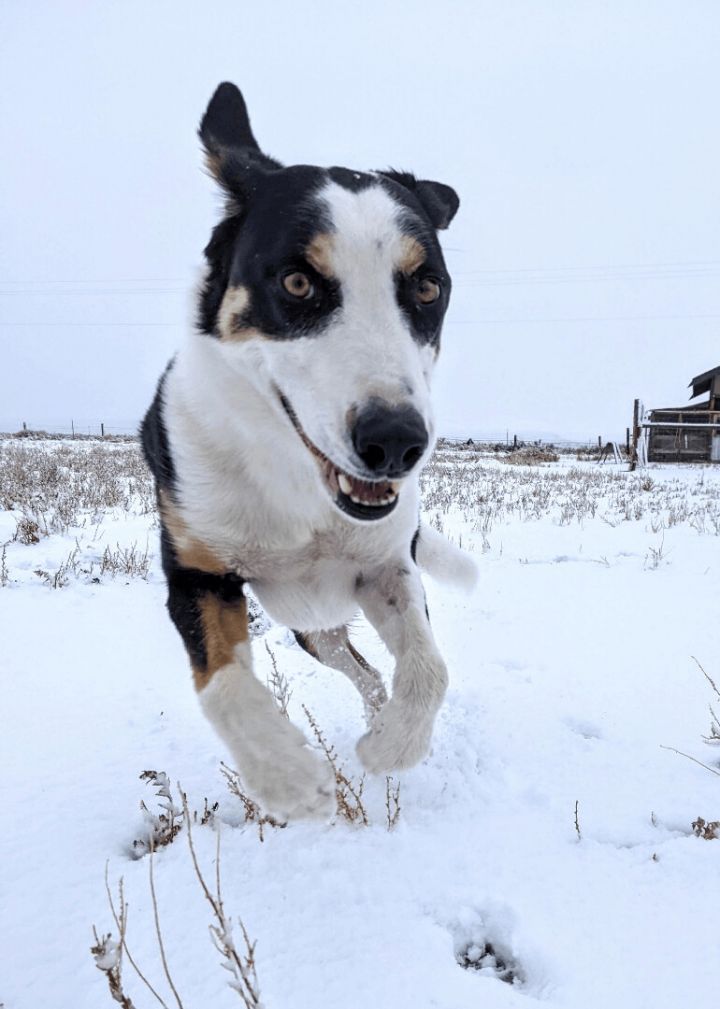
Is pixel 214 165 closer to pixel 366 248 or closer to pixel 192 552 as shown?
pixel 366 248

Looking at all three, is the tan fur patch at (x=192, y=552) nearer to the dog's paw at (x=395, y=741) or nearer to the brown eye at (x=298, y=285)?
the dog's paw at (x=395, y=741)

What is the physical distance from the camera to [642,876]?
196cm

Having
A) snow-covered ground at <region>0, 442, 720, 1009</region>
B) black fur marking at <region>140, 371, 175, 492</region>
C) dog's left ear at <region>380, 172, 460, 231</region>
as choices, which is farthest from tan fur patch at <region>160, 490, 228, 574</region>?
dog's left ear at <region>380, 172, 460, 231</region>

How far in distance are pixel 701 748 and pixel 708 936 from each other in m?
1.09

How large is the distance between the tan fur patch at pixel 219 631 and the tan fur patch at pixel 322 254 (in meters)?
1.16

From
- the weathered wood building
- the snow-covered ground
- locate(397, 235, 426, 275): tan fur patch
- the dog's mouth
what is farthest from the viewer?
the weathered wood building

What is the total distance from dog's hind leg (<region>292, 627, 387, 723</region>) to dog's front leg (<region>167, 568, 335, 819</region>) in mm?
852

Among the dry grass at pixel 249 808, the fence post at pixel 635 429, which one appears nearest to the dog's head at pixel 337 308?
the dry grass at pixel 249 808

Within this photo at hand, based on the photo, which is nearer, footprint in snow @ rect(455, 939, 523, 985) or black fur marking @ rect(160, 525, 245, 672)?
footprint in snow @ rect(455, 939, 523, 985)

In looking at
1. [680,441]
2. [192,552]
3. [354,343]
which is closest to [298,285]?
[354,343]

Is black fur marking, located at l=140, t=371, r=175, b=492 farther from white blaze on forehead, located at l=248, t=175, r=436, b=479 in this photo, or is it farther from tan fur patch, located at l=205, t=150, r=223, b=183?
tan fur patch, located at l=205, t=150, r=223, b=183

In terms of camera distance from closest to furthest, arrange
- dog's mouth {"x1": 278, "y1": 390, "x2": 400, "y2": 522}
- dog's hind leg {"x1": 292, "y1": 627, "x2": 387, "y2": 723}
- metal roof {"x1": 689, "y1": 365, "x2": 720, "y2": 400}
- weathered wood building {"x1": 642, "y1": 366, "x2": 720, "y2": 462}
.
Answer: dog's mouth {"x1": 278, "y1": 390, "x2": 400, "y2": 522} → dog's hind leg {"x1": 292, "y1": 627, "x2": 387, "y2": 723} → weathered wood building {"x1": 642, "y1": 366, "x2": 720, "y2": 462} → metal roof {"x1": 689, "y1": 365, "x2": 720, "y2": 400}

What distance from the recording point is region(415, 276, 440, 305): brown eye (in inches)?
86.0

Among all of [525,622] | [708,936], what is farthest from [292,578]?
[525,622]
